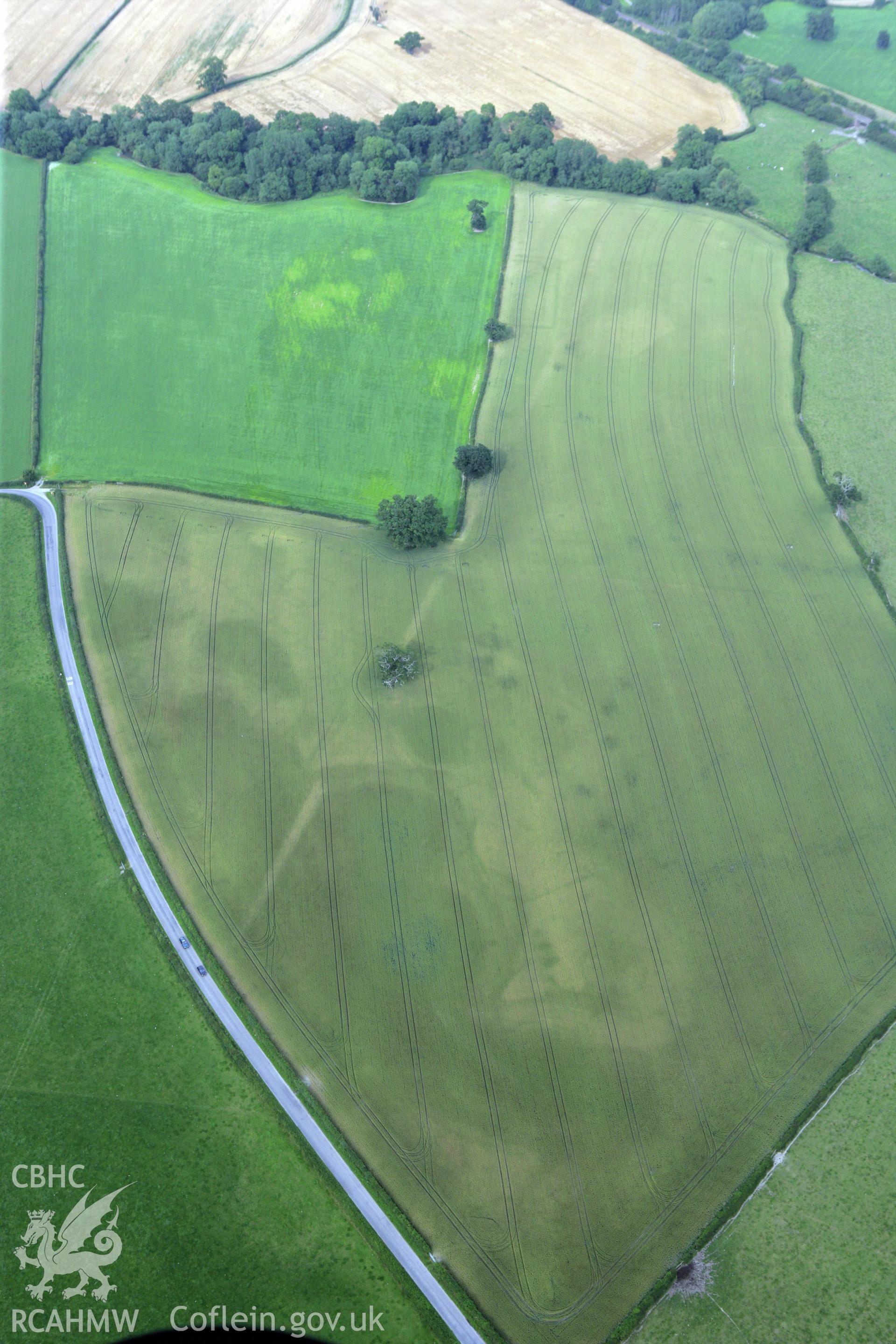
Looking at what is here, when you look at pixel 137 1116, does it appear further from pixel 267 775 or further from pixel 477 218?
pixel 477 218

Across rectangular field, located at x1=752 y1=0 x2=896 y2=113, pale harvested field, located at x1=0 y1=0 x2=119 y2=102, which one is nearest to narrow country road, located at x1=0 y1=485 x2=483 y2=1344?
pale harvested field, located at x1=0 y1=0 x2=119 y2=102

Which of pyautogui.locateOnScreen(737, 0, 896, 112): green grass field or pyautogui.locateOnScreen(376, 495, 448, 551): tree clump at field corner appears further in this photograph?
pyautogui.locateOnScreen(737, 0, 896, 112): green grass field

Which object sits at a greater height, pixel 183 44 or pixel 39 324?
pixel 183 44

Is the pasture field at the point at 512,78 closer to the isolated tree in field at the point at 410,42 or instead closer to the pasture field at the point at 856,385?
the isolated tree in field at the point at 410,42

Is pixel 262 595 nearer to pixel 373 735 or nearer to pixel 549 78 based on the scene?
pixel 373 735

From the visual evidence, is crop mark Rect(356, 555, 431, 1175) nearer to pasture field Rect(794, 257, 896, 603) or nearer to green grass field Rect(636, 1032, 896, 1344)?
green grass field Rect(636, 1032, 896, 1344)

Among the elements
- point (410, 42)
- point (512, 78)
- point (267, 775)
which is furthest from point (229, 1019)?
point (410, 42)
